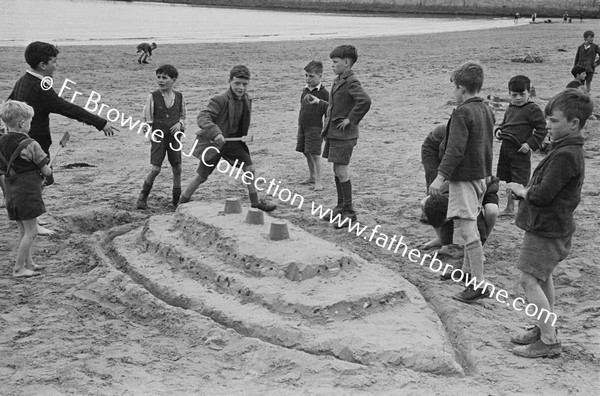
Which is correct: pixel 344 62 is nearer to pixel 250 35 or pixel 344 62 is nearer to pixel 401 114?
pixel 401 114

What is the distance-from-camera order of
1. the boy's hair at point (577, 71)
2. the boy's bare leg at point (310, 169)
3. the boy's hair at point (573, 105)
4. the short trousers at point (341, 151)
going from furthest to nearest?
the boy's hair at point (577, 71)
the boy's bare leg at point (310, 169)
the short trousers at point (341, 151)
the boy's hair at point (573, 105)

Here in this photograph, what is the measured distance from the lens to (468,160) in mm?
5207

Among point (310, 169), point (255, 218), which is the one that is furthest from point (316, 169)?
point (255, 218)

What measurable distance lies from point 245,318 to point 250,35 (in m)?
31.1

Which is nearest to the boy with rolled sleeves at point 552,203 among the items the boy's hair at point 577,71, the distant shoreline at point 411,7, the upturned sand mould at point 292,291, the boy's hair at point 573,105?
the boy's hair at point 573,105

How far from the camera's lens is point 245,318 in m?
4.64

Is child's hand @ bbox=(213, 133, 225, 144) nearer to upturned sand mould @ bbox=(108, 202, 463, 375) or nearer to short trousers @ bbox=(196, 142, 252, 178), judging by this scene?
short trousers @ bbox=(196, 142, 252, 178)

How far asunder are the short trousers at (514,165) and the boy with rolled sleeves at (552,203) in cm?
261

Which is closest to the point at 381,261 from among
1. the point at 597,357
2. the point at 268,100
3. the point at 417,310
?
the point at 417,310

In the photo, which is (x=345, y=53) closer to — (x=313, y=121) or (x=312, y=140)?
(x=313, y=121)

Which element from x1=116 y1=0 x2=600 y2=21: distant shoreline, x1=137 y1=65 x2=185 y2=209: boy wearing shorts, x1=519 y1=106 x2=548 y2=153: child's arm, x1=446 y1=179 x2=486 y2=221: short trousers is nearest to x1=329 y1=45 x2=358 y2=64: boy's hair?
x1=137 y1=65 x2=185 y2=209: boy wearing shorts

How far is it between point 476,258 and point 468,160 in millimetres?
746

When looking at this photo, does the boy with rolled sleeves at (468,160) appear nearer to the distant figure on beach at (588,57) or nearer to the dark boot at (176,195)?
the dark boot at (176,195)

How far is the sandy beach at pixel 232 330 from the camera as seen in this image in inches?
158
